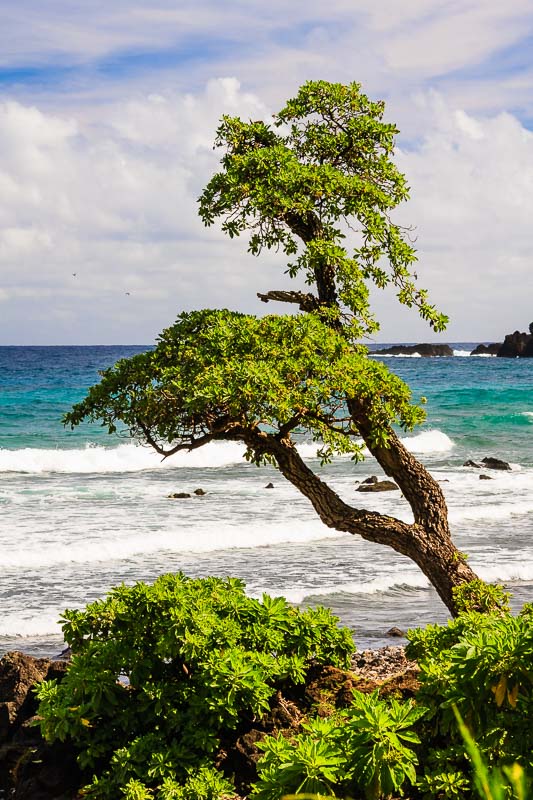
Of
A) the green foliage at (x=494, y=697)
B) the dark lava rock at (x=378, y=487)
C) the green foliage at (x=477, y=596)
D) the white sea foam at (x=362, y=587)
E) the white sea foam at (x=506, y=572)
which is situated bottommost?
the white sea foam at (x=506, y=572)

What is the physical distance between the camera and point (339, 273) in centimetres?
899

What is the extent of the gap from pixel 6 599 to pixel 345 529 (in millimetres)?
7248

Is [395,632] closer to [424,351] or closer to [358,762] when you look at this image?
[358,762]

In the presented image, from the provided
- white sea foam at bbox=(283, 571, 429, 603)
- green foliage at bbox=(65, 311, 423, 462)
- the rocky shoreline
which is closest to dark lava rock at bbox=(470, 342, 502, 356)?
white sea foam at bbox=(283, 571, 429, 603)

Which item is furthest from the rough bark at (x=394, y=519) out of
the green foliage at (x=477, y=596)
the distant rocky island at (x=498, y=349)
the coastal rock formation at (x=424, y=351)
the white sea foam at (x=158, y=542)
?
the coastal rock formation at (x=424, y=351)

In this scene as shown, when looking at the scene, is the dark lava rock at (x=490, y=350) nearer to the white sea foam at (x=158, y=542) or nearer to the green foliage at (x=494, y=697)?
the white sea foam at (x=158, y=542)

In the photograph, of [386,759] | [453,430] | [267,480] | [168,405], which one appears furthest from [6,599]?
[453,430]

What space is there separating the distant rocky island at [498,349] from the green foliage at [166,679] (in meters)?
112

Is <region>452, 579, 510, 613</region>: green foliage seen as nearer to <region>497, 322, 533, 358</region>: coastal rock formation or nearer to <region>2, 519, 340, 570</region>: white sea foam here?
<region>2, 519, 340, 570</region>: white sea foam

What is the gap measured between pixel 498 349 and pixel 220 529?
125 metres

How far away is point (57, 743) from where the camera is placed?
6.58 metres

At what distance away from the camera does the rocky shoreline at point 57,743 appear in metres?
6.36

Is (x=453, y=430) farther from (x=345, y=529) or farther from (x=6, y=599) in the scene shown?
A: (x=345, y=529)

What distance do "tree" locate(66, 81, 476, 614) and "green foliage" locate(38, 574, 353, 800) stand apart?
5.48ft
